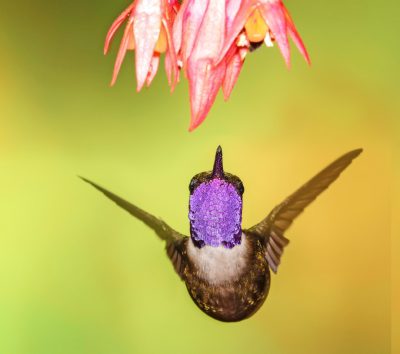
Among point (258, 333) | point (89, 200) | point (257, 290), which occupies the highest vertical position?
point (89, 200)

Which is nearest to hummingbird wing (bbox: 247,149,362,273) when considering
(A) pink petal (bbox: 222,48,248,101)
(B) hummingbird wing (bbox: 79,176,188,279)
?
(B) hummingbird wing (bbox: 79,176,188,279)

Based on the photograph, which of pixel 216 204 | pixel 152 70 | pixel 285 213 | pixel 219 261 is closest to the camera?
pixel 152 70

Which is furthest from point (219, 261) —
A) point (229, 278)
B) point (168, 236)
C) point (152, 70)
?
point (152, 70)

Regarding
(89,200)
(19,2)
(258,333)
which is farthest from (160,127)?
(258,333)

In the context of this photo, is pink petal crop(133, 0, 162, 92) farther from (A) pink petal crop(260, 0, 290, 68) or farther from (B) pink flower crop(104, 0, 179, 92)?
(A) pink petal crop(260, 0, 290, 68)

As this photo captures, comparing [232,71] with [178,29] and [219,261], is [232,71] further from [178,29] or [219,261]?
[219,261]

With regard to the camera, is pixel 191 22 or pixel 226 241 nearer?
pixel 191 22

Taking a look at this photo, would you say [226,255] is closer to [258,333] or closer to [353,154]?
[353,154]
